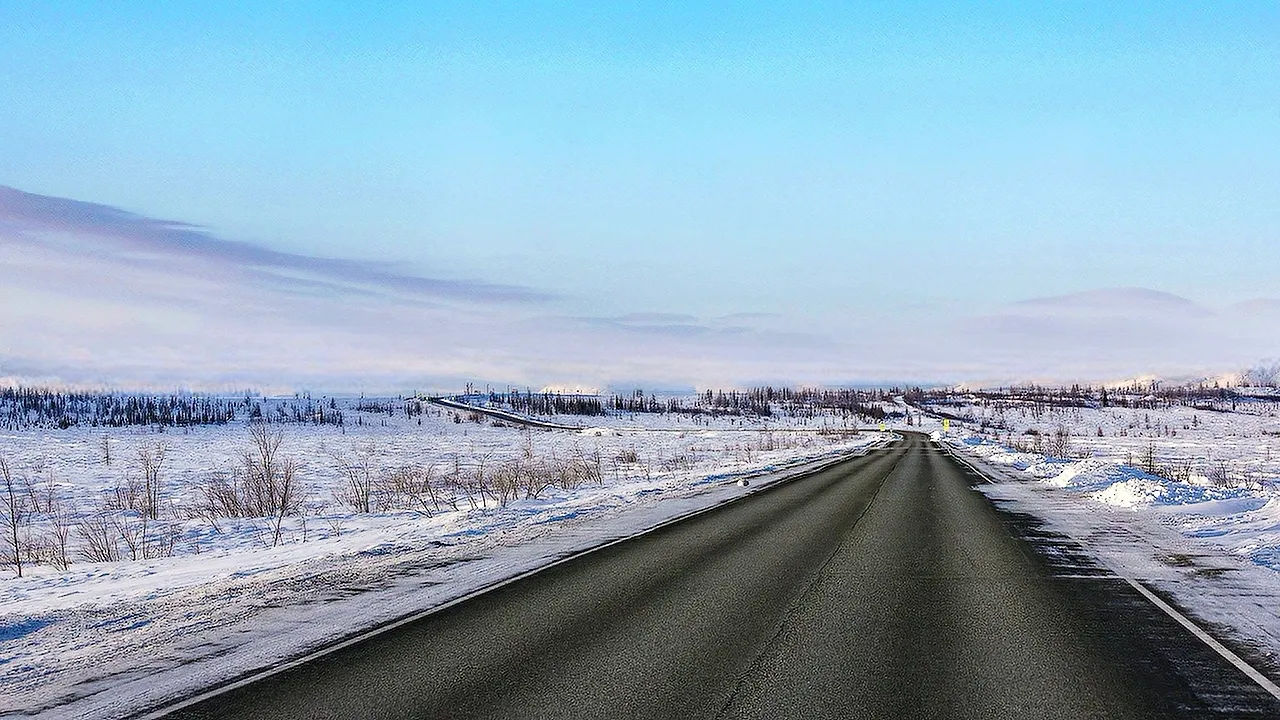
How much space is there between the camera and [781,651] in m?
7.16

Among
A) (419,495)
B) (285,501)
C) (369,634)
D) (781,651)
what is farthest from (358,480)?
(781,651)

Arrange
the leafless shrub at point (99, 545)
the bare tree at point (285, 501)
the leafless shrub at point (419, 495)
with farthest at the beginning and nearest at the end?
the leafless shrub at point (419, 495) < the bare tree at point (285, 501) < the leafless shrub at point (99, 545)

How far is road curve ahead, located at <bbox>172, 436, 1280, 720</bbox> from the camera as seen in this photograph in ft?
19.1

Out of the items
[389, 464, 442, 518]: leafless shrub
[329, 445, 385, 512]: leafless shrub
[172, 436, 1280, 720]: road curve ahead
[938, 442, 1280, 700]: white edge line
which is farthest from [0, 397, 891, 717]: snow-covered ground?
[938, 442, 1280, 700]: white edge line

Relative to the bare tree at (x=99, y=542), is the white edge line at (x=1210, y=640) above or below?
above

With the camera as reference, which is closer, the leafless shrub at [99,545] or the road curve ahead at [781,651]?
the road curve ahead at [781,651]

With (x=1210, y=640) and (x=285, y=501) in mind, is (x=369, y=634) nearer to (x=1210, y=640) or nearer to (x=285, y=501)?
(x=1210, y=640)

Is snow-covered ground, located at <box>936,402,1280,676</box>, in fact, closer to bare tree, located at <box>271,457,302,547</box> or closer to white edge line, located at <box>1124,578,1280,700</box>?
white edge line, located at <box>1124,578,1280,700</box>

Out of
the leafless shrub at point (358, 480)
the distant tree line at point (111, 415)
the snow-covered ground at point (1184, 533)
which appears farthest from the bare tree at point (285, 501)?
the distant tree line at point (111, 415)

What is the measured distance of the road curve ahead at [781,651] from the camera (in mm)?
5828

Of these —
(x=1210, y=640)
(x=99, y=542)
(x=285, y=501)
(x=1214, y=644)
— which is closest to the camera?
(x=1214, y=644)

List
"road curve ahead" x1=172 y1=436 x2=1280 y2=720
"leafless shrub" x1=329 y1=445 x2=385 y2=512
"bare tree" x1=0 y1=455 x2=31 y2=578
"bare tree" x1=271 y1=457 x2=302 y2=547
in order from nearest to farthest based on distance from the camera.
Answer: "road curve ahead" x1=172 y1=436 x2=1280 y2=720
"bare tree" x1=0 y1=455 x2=31 y2=578
"bare tree" x1=271 y1=457 x2=302 y2=547
"leafless shrub" x1=329 y1=445 x2=385 y2=512

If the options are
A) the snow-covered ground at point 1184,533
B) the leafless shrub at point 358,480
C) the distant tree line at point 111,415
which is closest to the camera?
the snow-covered ground at point 1184,533

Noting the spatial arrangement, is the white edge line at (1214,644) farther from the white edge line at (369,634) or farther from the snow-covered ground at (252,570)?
the snow-covered ground at (252,570)
